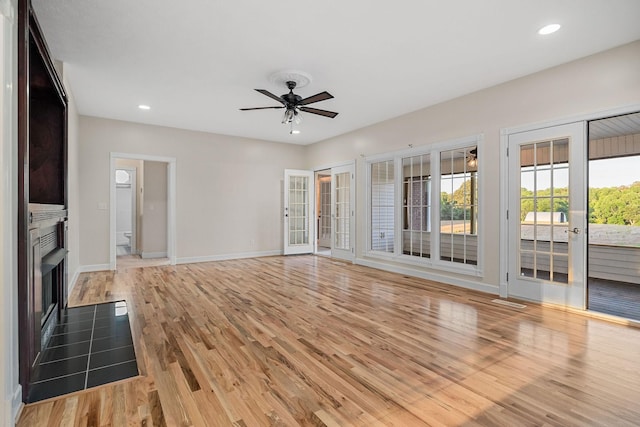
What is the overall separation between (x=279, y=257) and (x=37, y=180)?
16.2 ft

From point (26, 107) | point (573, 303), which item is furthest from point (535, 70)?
point (26, 107)

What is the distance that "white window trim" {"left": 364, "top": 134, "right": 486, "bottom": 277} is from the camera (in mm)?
4438

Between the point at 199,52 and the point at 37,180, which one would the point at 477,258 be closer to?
the point at 199,52

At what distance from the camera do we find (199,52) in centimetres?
339

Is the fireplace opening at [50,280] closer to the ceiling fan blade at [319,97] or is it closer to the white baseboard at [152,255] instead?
the ceiling fan blade at [319,97]

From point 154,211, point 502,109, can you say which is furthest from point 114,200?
point 502,109

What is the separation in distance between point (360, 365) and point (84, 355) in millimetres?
2133

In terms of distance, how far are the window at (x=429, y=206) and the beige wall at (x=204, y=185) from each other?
8.63 ft

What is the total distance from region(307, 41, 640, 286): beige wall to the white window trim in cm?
6

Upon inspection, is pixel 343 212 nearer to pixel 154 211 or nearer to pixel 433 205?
pixel 433 205

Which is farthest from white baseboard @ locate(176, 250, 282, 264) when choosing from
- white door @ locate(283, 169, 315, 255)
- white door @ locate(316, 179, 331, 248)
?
white door @ locate(316, 179, 331, 248)

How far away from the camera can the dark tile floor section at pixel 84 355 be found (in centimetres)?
206

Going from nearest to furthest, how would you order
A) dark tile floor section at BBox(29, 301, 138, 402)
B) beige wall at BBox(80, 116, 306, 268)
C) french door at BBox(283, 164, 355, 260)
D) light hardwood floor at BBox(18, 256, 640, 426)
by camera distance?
Result: 1. light hardwood floor at BBox(18, 256, 640, 426)
2. dark tile floor section at BBox(29, 301, 138, 402)
3. beige wall at BBox(80, 116, 306, 268)
4. french door at BBox(283, 164, 355, 260)

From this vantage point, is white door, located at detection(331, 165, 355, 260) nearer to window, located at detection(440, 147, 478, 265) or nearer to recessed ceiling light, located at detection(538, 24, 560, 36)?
window, located at detection(440, 147, 478, 265)
